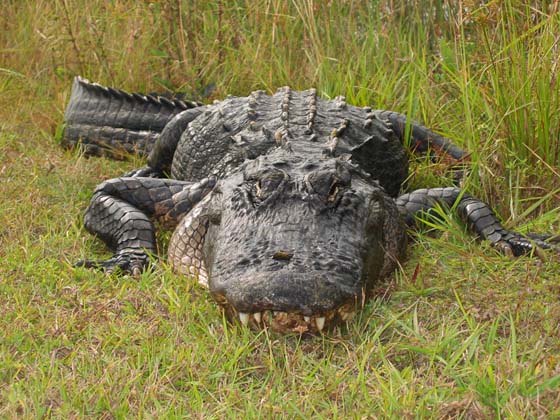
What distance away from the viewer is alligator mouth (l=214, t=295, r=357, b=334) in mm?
3145

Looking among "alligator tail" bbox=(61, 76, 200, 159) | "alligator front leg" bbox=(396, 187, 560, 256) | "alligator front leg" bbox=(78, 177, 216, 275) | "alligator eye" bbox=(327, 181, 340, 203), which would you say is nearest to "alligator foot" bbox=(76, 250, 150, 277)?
"alligator front leg" bbox=(78, 177, 216, 275)

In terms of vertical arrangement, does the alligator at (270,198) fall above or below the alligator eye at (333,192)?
below

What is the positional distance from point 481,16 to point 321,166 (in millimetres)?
1106

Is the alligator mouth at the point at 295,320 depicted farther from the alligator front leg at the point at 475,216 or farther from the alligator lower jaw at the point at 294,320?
the alligator front leg at the point at 475,216

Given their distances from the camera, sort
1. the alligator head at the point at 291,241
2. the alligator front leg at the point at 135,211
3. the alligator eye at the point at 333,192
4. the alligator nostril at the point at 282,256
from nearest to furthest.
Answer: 1. the alligator head at the point at 291,241
2. the alligator nostril at the point at 282,256
3. the alligator eye at the point at 333,192
4. the alligator front leg at the point at 135,211

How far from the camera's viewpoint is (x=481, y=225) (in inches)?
170

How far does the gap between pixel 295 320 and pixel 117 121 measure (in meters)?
3.31

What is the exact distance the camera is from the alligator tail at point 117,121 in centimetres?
604

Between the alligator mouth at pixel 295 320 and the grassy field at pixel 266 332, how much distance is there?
0.04m

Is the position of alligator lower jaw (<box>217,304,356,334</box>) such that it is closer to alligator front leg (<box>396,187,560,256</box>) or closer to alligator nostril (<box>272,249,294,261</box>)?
alligator nostril (<box>272,249,294,261</box>)

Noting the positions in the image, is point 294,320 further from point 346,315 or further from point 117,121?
point 117,121

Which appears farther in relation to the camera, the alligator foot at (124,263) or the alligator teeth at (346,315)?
the alligator foot at (124,263)

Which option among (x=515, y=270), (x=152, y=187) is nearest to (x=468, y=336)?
(x=515, y=270)

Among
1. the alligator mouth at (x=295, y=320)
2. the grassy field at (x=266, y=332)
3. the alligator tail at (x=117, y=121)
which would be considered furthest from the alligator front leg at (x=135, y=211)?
the alligator tail at (x=117, y=121)
